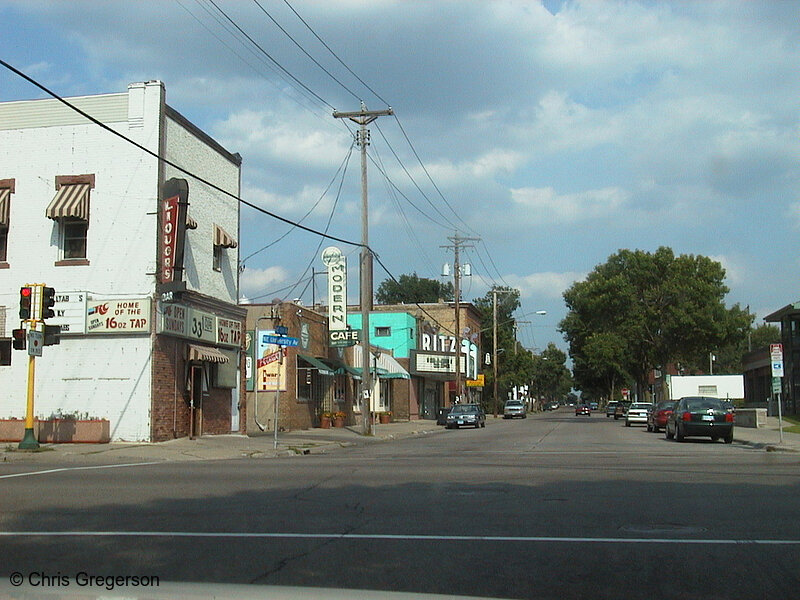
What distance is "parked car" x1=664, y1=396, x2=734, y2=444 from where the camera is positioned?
2912 centimetres

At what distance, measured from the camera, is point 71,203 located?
25297mm

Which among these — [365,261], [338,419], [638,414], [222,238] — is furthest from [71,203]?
[638,414]

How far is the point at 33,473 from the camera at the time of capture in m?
16.7

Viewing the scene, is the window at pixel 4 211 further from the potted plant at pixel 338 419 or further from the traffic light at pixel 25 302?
the potted plant at pixel 338 419

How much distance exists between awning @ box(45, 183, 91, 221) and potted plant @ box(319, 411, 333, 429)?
18.2 m

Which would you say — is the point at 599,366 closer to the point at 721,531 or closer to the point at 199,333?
the point at 199,333

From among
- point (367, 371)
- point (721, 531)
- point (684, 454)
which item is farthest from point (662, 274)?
point (721, 531)

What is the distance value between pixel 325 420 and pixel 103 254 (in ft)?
58.5

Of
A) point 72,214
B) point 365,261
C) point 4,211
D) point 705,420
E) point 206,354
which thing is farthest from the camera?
point 365,261

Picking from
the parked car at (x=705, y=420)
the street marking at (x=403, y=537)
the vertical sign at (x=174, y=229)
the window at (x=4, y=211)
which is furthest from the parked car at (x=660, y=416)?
the street marking at (x=403, y=537)

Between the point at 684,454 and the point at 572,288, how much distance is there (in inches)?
1870

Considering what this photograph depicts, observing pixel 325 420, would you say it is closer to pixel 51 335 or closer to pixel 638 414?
pixel 638 414

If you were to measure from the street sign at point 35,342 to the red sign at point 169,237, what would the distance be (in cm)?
397

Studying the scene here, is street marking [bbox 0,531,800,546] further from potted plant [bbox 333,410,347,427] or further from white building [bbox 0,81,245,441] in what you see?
potted plant [bbox 333,410,347,427]
